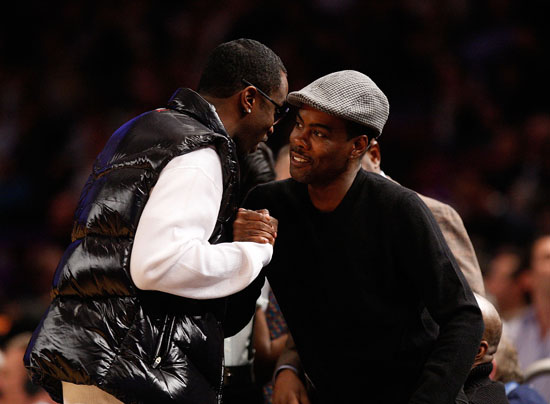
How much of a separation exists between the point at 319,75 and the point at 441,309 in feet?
14.8

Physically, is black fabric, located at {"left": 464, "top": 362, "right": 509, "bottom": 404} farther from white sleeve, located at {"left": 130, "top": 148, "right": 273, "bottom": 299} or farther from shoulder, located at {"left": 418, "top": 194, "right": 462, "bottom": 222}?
white sleeve, located at {"left": 130, "top": 148, "right": 273, "bottom": 299}

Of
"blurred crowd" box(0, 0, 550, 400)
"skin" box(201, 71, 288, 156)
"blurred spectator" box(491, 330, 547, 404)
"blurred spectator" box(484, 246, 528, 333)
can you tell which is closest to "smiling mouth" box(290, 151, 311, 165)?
"skin" box(201, 71, 288, 156)

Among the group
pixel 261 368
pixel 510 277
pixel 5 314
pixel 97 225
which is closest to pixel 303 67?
pixel 510 277

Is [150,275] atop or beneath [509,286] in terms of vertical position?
atop

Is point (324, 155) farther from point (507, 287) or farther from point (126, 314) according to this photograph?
point (507, 287)

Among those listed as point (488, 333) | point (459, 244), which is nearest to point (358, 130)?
point (459, 244)

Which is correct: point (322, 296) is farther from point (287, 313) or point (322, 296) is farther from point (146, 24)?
point (146, 24)

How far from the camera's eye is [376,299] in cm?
242

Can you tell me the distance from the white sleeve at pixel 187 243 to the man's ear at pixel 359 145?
1.60ft

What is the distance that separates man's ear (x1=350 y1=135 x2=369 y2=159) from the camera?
250cm

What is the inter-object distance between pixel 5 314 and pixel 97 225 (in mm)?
3203

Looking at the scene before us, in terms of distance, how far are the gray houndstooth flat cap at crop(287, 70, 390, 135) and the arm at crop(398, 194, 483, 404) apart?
32 cm

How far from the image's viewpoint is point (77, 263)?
2176 mm

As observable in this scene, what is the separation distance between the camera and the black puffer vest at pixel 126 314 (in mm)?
2100
